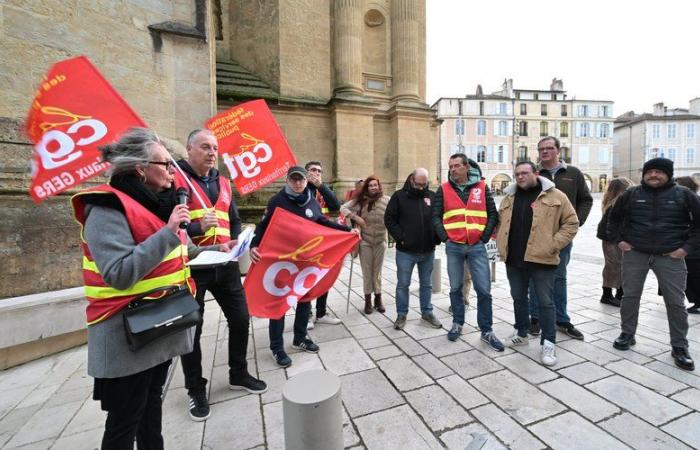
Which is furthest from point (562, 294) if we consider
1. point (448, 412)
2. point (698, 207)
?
point (448, 412)

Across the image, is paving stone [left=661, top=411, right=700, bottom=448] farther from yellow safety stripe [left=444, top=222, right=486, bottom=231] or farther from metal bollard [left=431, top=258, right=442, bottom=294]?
metal bollard [left=431, top=258, right=442, bottom=294]

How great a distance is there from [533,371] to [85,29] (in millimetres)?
6928

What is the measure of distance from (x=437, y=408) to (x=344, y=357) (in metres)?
1.18

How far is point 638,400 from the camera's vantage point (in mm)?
2523

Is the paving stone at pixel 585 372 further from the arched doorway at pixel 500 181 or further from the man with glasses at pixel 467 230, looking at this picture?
the arched doorway at pixel 500 181

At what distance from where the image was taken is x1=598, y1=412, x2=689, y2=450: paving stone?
2.06 meters

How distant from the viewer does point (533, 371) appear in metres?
3.02

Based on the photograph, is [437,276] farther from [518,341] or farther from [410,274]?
[518,341]

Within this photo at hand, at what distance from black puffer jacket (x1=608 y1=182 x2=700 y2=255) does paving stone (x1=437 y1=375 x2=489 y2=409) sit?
7.74ft

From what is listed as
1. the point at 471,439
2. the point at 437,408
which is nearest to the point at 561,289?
the point at 437,408

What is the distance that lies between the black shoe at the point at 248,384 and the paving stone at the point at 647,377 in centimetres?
323

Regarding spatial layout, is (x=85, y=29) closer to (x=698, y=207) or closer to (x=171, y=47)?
(x=171, y=47)

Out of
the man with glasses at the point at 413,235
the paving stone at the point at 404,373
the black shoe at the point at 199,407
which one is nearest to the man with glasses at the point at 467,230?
the man with glasses at the point at 413,235

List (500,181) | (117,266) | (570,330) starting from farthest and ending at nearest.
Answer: (500,181), (570,330), (117,266)
